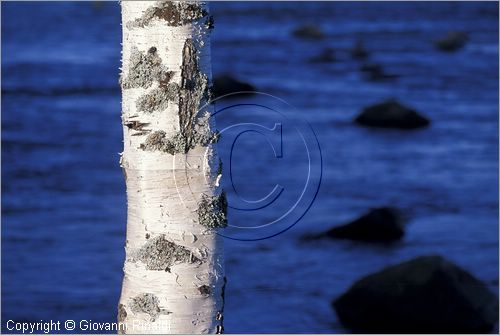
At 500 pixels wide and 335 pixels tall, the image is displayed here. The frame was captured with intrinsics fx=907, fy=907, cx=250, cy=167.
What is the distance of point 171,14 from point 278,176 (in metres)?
10.6

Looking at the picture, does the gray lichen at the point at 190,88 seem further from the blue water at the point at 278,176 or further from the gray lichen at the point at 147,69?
the blue water at the point at 278,176

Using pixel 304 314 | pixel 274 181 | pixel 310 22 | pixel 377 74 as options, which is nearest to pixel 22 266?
pixel 304 314

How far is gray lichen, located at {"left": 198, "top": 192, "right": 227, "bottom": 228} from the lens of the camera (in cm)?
251

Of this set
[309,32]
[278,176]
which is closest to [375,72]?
[309,32]

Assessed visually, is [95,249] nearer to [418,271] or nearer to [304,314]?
[304,314]

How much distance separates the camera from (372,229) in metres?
10.4

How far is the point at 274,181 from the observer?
12797 millimetres

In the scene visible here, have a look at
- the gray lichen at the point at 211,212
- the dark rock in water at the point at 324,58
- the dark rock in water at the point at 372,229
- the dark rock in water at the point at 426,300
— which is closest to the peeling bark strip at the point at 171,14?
the gray lichen at the point at 211,212

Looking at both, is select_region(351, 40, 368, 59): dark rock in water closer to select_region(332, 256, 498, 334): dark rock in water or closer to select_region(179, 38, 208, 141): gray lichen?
select_region(332, 256, 498, 334): dark rock in water

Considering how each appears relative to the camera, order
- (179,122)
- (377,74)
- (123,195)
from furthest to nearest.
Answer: (377,74), (123,195), (179,122)

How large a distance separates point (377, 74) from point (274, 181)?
1163 centimetres

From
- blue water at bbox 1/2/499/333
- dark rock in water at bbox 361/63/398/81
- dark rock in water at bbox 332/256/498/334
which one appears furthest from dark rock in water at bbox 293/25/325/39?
dark rock in water at bbox 332/256/498/334

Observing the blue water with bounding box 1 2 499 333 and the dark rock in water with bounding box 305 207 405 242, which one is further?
the dark rock in water with bounding box 305 207 405 242

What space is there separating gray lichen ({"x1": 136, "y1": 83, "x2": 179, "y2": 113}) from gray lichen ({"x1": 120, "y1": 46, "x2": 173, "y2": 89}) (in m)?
0.02
